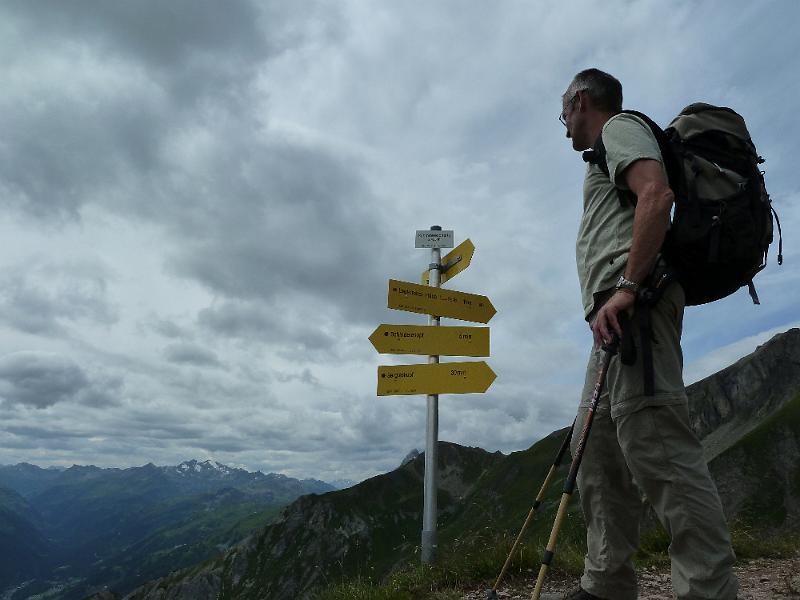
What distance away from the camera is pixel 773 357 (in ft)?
491

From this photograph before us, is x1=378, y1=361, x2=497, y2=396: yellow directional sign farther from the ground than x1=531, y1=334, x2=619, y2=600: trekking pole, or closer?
farther from the ground

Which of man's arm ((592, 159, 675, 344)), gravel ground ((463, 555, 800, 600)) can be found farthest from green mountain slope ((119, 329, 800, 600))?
man's arm ((592, 159, 675, 344))

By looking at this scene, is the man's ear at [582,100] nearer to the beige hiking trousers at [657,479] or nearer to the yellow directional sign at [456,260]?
the beige hiking trousers at [657,479]

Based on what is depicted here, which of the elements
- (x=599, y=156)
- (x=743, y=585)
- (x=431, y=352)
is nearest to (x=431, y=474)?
(x=431, y=352)

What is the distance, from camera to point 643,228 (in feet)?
10.7

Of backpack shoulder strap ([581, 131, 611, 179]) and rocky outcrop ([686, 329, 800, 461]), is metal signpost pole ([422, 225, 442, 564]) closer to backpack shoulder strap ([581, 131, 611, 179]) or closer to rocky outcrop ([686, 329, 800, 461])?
backpack shoulder strap ([581, 131, 611, 179])

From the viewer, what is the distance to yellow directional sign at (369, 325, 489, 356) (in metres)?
7.04

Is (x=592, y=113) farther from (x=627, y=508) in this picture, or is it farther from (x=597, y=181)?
(x=627, y=508)

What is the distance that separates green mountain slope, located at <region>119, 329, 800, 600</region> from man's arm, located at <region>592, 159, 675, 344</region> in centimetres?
10062

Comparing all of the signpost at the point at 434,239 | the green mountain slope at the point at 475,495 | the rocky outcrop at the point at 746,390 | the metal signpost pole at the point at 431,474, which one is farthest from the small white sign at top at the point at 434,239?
the rocky outcrop at the point at 746,390

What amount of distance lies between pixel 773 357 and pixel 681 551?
7058 inches

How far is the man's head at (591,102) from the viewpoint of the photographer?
4.16 metres

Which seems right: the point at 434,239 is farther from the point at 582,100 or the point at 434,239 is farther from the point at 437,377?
the point at 582,100

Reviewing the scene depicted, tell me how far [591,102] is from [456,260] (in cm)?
411
